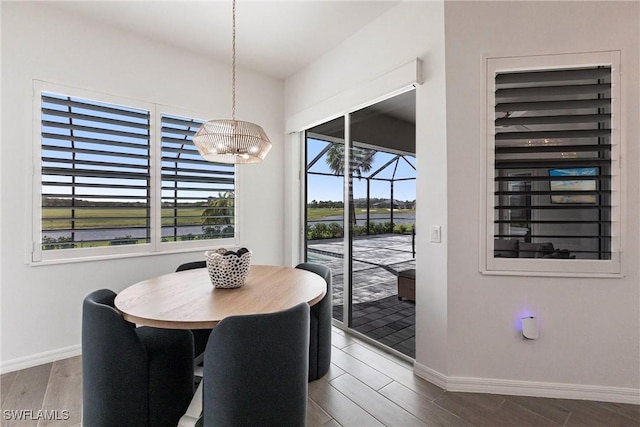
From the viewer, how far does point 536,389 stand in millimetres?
1979

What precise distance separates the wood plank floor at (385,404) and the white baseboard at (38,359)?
6 cm

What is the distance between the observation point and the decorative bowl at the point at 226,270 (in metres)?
1.86

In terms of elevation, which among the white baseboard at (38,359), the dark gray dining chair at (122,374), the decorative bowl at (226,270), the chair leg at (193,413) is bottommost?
the white baseboard at (38,359)

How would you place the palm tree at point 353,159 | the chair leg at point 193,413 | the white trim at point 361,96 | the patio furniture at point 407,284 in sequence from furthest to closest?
1. the palm tree at point 353,159
2. the patio furniture at point 407,284
3. the white trim at point 361,96
4. the chair leg at point 193,413

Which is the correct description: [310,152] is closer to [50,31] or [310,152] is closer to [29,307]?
[50,31]

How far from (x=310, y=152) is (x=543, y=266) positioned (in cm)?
256

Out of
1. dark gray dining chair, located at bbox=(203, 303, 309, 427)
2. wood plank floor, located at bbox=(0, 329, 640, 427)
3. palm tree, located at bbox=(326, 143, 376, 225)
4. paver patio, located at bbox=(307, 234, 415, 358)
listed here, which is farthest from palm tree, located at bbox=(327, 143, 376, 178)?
dark gray dining chair, located at bbox=(203, 303, 309, 427)

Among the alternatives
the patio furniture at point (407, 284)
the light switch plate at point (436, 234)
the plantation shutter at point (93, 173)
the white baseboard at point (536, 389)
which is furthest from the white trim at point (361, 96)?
→ the white baseboard at point (536, 389)

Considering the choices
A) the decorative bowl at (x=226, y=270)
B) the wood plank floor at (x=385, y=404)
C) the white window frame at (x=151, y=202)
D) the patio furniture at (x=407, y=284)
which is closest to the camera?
the wood plank floor at (x=385, y=404)

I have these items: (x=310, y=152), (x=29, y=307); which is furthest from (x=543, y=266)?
(x=29, y=307)

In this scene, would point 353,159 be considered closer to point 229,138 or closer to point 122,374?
point 229,138

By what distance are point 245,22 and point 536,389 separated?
3.60 meters

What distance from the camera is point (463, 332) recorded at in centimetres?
209

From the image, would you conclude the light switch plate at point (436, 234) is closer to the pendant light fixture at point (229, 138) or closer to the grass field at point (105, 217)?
the pendant light fixture at point (229, 138)
